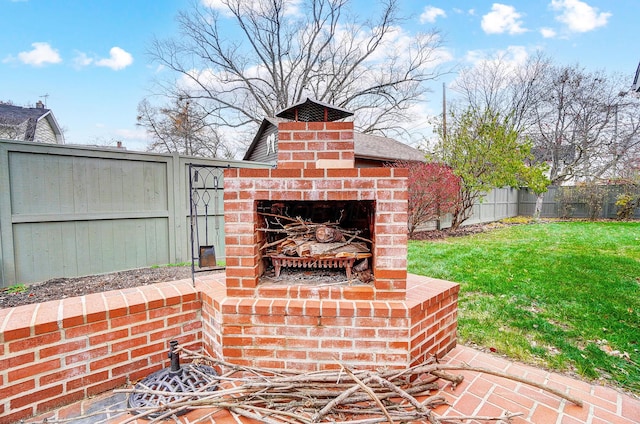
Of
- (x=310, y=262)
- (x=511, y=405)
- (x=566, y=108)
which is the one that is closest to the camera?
(x=511, y=405)

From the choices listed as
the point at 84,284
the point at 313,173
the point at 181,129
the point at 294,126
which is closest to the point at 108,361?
the point at 313,173

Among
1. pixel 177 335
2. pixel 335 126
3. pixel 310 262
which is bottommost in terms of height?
pixel 177 335

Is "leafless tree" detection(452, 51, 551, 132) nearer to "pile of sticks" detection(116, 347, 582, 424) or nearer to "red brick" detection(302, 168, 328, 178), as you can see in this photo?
"red brick" detection(302, 168, 328, 178)

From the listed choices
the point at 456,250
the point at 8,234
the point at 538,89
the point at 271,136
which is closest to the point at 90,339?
the point at 8,234

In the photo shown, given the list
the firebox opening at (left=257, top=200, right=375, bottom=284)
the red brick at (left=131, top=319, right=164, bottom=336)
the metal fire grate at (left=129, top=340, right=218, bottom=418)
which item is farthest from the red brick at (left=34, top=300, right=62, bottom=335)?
the firebox opening at (left=257, top=200, right=375, bottom=284)

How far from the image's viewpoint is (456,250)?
5652mm

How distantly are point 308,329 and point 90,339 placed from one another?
1.24 metres

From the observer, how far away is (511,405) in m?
1.58

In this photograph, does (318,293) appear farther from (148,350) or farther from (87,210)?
(87,210)

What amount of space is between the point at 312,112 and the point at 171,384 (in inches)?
72.8

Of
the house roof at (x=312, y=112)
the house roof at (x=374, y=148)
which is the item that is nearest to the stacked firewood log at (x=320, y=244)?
the house roof at (x=312, y=112)

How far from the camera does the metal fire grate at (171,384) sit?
1491 millimetres

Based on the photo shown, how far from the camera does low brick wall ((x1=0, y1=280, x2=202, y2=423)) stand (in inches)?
58.1

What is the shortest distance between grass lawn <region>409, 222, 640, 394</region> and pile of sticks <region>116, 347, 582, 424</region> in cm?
71
